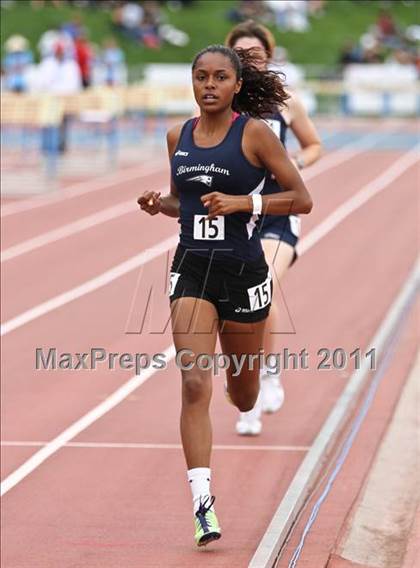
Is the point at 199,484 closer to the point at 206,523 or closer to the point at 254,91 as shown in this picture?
the point at 206,523

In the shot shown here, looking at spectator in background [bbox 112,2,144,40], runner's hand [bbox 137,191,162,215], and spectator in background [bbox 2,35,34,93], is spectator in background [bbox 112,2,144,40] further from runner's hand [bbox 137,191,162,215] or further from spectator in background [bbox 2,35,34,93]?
runner's hand [bbox 137,191,162,215]

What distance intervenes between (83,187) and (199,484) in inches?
747

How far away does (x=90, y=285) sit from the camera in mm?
15758

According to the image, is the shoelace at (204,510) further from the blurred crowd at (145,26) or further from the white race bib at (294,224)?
the blurred crowd at (145,26)

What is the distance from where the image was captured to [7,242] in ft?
61.6

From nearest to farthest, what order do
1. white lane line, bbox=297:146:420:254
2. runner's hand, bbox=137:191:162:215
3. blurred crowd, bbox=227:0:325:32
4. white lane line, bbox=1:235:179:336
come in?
runner's hand, bbox=137:191:162:215
white lane line, bbox=1:235:179:336
white lane line, bbox=297:146:420:254
blurred crowd, bbox=227:0:325:32

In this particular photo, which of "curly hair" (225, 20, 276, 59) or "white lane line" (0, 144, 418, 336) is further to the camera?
"white lane line" (0, 144, 418, 336)

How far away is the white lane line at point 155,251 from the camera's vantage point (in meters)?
14.0

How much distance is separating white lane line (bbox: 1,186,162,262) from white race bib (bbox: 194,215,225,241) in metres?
10.6

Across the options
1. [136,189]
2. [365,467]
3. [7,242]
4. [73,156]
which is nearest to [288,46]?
[73,156]

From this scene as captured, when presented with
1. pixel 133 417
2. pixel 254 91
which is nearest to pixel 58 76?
pixel 133 417

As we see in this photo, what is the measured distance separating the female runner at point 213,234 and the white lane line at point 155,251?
627 cm

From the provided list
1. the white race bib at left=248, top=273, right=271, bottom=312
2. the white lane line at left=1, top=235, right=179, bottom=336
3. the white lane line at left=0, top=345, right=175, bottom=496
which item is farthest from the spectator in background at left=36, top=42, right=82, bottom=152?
the white race bib at left=248, top=273, right=271, bottom=312

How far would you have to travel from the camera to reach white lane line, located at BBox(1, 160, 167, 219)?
22438mm
